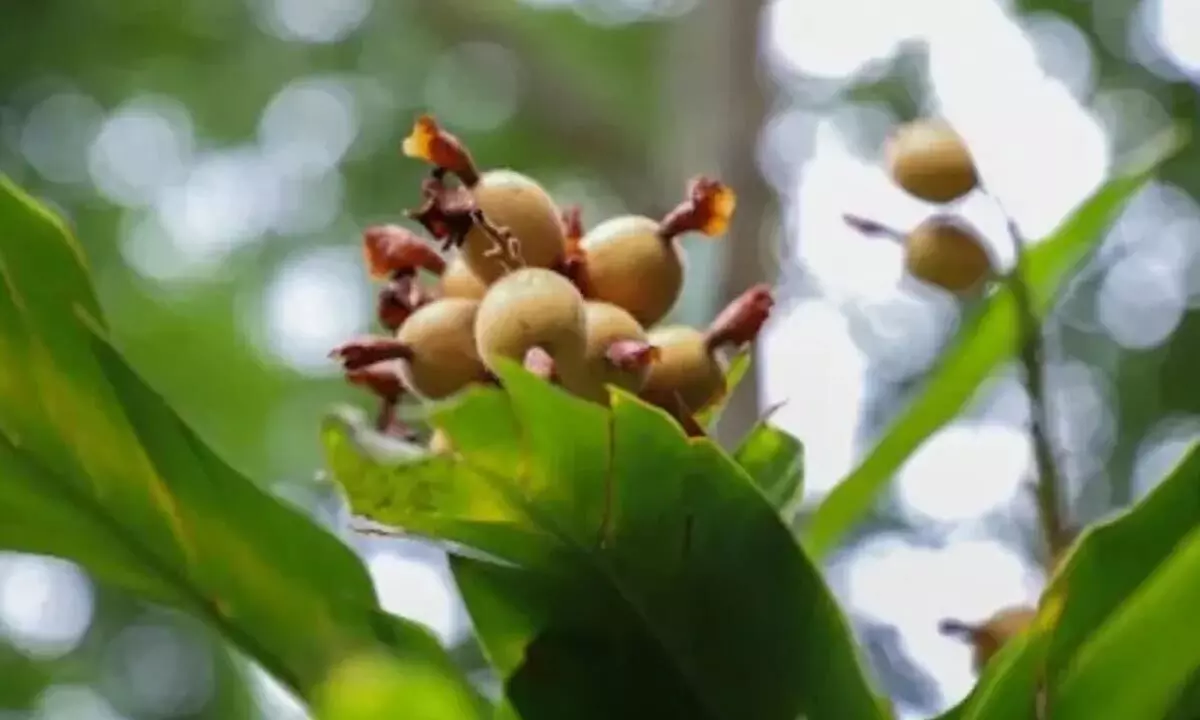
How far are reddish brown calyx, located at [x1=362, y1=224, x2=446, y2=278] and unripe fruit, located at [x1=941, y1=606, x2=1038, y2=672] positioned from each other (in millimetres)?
133

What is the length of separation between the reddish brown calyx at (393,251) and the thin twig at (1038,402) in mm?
141

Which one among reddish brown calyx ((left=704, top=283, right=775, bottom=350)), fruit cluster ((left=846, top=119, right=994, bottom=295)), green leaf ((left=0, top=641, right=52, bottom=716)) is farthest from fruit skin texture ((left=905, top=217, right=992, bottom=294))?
green leaf ((left=0, top=641, right=52, bottom=716))

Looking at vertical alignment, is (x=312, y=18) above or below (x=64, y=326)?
below

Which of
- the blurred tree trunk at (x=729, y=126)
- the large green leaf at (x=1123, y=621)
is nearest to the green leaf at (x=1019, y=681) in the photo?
the large green leaf at (x=1123, y=621)

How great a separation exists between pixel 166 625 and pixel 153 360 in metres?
0.52

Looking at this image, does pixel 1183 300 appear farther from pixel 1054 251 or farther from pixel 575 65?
pixel 1054 251

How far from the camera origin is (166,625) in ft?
7.14

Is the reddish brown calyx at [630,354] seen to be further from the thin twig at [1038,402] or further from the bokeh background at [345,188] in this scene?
the bokeh background at [345,188]

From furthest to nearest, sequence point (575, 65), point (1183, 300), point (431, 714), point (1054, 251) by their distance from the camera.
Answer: point (575, 65) < point (1183, 300) < point (1054, 251) < point (431, 714)

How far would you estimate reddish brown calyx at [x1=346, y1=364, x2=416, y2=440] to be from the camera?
0.24 metres

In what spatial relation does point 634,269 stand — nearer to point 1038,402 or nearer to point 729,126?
point 1038,402

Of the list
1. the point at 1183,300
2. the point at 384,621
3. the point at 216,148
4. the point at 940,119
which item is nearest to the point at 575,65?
the point at 216,148

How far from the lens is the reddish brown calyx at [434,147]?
25cm

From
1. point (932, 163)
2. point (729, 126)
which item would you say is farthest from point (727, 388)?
point (729, 126)
